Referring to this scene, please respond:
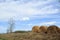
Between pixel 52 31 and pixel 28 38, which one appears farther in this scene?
pixel 52 31

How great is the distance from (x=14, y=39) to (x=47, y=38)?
4.21 metres

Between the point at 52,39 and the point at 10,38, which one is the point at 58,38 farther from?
the point at 10,38

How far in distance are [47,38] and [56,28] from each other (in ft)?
20.9

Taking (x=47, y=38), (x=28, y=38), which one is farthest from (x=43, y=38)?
(x=28, y=38)

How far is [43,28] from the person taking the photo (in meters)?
29.1

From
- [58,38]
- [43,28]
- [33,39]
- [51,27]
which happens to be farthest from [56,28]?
[33,39]

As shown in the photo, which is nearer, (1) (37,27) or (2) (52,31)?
(2) (52,31)

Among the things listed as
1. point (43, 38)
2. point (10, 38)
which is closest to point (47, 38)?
point (43, 38)

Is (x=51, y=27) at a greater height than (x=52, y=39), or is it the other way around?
(x=51, y=27)

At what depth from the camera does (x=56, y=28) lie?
26594mm

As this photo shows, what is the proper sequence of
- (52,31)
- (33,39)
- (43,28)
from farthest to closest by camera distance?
(43,28) → (52,31) → (33,39)

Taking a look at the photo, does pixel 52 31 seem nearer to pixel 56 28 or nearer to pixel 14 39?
pixel 56 28

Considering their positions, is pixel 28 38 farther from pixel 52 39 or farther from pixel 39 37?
pixel 52 39

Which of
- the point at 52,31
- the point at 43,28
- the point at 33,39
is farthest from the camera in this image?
the point at 43,28
